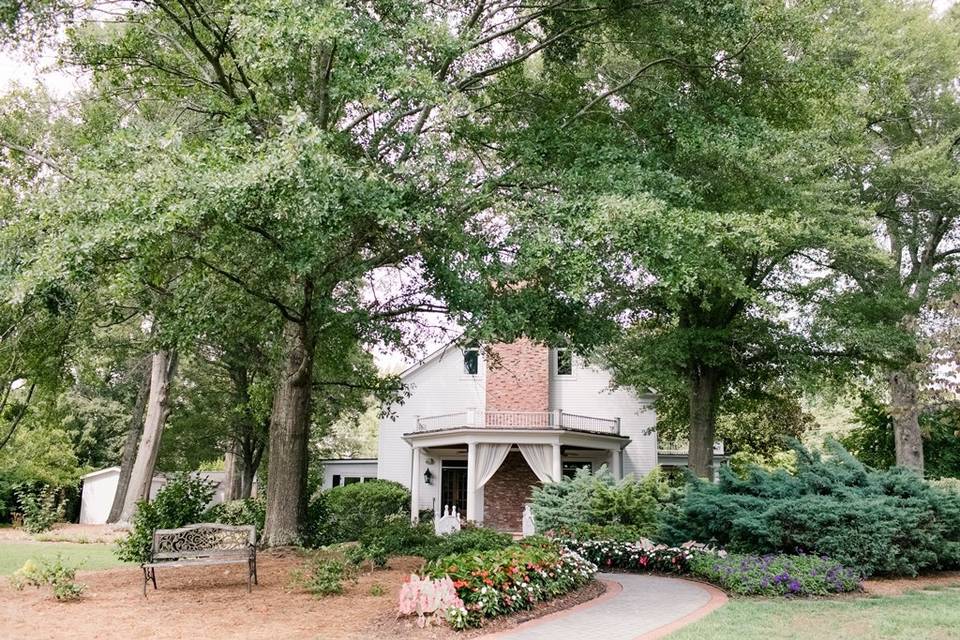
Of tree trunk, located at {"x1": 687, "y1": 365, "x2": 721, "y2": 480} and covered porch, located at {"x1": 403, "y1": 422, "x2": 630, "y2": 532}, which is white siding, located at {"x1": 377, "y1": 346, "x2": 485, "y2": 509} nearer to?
covered porch, located at {"x1": 403, "y1": 422, "x2": 630, "y2": 532}

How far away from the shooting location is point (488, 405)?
26.4 meters

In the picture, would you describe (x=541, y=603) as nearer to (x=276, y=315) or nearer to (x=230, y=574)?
(x=230, y=574)

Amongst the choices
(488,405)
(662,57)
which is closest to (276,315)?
(662,57)

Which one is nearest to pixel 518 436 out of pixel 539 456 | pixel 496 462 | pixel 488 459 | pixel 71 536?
pixel 539 456

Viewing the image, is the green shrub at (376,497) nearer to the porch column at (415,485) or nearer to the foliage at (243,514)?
the porch column at (415,485)

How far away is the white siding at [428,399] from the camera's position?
2800cm

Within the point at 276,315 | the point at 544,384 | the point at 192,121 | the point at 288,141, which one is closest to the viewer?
the point at 288,141

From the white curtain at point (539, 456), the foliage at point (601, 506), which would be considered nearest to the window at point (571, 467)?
the white curtain at point (539, 456)

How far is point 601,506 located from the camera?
15453 mm

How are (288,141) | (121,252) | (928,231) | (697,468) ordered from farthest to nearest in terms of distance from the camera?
(928,231), (697,468), (121,252), (288,141)

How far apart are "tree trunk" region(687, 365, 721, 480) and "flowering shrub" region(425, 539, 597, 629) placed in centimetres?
1049

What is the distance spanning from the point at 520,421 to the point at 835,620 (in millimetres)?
17460

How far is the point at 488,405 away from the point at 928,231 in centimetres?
1520

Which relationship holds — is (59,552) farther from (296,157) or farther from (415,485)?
(415,485)
